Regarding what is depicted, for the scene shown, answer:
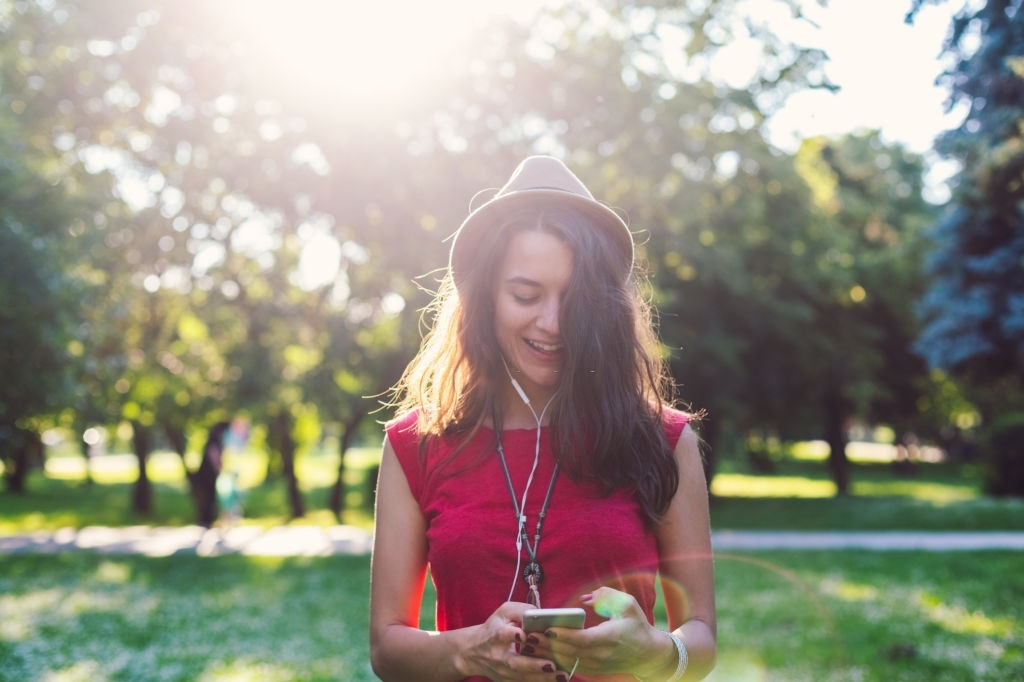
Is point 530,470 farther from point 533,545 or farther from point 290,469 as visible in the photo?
point 290,469

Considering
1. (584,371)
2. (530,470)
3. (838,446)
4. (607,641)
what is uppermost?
(584,371)

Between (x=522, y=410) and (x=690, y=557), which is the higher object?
(x=522, y=410)

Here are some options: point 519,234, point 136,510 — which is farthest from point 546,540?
point 136,510

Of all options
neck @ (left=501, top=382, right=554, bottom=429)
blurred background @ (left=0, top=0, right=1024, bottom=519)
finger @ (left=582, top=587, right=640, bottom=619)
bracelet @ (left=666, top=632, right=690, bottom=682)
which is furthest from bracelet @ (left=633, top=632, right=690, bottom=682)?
blurred background @ (left=0, top=0, right=1024, bottom=519)

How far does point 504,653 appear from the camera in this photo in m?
2.09

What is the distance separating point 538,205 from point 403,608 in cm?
111

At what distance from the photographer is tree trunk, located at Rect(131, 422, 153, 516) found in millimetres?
25469

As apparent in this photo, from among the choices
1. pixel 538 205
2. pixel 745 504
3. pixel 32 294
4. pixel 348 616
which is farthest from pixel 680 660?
pixel 745 504

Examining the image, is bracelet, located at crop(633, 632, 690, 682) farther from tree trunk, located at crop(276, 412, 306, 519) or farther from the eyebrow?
tree trunk, located at crop(276, 412, 306, 519)

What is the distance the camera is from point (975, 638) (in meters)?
8.55

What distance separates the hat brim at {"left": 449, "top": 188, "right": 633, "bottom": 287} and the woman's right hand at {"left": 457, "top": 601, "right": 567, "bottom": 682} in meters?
1.00

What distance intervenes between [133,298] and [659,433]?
1646 cm

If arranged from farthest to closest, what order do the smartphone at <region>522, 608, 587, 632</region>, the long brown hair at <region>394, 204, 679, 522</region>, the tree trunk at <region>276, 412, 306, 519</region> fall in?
the tree trunk at <region>276, 412, 306, 519</region>, the long brown hair at <region>394, 204, 679, 522</region>, the smartphone at <region>522, 608, 587, 632</region>

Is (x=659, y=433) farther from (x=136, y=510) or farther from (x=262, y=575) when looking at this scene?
(x=136, y=510)
